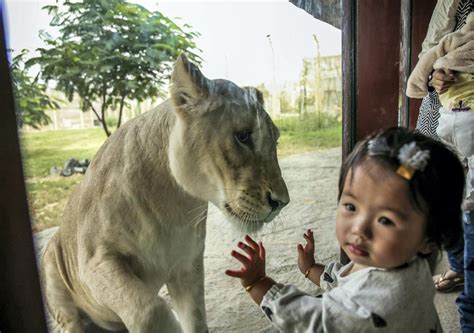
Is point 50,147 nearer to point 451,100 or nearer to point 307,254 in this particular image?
point 307,254

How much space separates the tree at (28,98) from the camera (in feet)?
3.65

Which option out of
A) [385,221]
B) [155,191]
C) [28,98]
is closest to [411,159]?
[385,221]

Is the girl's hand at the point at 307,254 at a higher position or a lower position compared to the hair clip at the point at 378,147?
lower

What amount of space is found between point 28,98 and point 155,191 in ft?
1.48

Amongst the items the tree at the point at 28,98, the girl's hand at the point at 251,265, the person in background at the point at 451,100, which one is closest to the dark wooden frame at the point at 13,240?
the tree at the point at 28,98

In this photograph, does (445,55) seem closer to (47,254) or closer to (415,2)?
(415,2)

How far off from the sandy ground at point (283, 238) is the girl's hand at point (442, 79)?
0.47 metres

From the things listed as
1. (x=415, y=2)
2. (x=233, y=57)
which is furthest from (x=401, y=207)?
(x=415, y=2)

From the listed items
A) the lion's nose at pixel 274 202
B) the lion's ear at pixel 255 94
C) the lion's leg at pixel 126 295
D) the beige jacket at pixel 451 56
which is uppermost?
the beige jacket at pixel 451 56

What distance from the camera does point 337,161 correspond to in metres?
1.93

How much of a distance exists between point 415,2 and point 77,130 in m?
1.75

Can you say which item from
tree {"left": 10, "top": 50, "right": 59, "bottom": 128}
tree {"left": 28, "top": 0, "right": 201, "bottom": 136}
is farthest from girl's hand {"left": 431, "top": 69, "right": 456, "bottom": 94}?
tree {"left": 10, "top": 50, "right": 59, "bottom": 128}

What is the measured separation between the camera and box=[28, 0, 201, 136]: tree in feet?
3.62

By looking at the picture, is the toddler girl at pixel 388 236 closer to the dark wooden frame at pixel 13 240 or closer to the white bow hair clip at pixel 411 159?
the white bow hair clip at pixel 411 159
